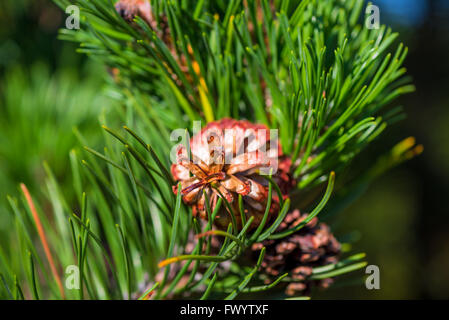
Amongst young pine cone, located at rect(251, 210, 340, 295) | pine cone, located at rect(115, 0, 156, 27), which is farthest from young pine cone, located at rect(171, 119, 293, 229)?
pine cone, located at rect(115, 0, 156, 27)

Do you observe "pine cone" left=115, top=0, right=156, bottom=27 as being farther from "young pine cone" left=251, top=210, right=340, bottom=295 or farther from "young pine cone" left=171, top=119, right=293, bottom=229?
"young pine cone" left=251, top=210, right=340, bottom=295

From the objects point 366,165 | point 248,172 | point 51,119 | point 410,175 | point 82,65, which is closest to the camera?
point 248,172

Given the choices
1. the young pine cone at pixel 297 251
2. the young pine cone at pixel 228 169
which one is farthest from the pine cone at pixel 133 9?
the young pine cone at pixel 297 251

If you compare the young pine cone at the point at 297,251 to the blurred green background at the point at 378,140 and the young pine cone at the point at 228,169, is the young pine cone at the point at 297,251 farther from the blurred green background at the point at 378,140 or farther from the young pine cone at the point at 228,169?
the blurred green background at the point at 378,140

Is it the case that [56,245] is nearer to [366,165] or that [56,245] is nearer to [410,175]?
[366,165]

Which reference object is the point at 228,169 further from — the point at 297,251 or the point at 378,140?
the point at 378,140

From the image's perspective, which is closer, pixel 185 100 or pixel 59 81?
pixel 185 100

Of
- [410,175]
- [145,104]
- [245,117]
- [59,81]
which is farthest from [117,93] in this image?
[410,175]
